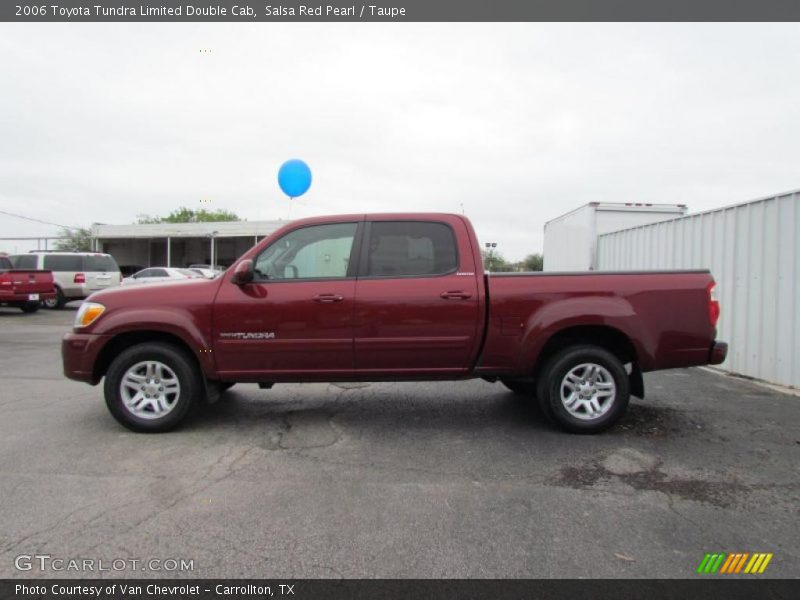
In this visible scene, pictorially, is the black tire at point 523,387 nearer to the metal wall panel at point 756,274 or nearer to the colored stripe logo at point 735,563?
the colored stripe logo at point 735,563

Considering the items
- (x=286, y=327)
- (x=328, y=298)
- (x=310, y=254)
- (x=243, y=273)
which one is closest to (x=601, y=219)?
(x=310, y=254)

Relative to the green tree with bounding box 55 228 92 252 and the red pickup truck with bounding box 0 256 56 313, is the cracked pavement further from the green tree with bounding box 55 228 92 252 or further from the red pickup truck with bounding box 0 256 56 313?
the green tree with bounding box 55 228 92 252

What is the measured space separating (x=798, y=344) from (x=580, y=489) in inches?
176

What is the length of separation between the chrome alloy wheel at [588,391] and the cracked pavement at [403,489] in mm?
244

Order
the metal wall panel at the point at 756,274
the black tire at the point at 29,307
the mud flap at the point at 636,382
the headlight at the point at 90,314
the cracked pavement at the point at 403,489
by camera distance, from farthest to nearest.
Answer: the black tire at the point at 29,307 < the metal wall panel at the point at 756,274 < the mud flap at the point at 636,382 < the headlight at the point at 90,314 < the cracked pavement at the point at 403,489

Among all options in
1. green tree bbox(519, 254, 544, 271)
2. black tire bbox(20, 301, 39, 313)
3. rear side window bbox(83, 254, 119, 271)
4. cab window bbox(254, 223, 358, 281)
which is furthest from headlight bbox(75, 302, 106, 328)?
green tree bbox(519, 254, 544, 271)

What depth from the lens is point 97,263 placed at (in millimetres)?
17641

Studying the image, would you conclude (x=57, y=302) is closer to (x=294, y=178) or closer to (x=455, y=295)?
(x=294, y=178)

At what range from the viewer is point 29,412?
5086 millimetres

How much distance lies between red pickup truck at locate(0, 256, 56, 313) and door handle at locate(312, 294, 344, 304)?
14.9 m

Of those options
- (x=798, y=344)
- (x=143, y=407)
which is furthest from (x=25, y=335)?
(x=798, y=344)

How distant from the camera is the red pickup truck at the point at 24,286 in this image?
1479 centimetres

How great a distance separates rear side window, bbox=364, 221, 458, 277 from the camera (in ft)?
14.5

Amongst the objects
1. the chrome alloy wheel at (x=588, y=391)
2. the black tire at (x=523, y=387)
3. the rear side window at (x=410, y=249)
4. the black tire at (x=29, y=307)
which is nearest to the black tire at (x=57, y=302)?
the black tire at (x=29, y=307)
